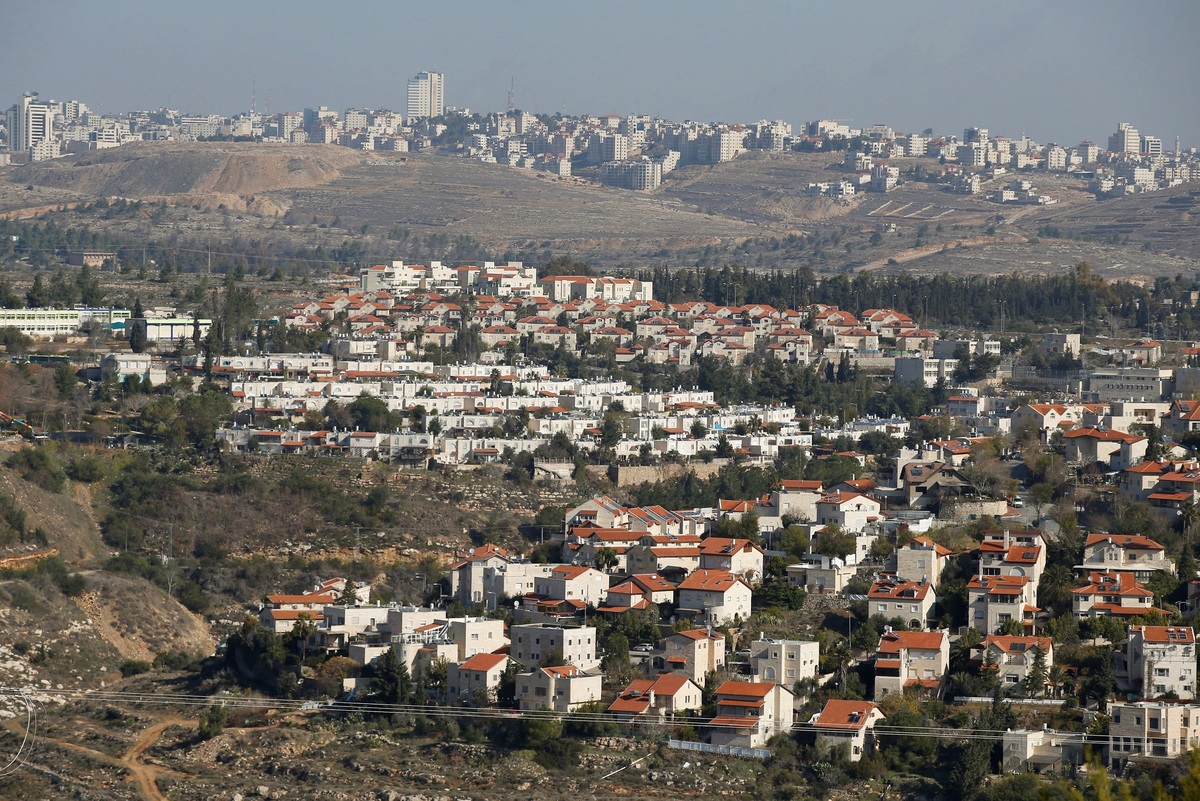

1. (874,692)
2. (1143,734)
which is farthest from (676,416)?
(1143,734)

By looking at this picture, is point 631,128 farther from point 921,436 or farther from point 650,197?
point 921,436

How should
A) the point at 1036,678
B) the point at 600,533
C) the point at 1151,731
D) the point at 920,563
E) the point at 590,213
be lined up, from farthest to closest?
1. the point at 590,213
2. the point at 600,533
3. the point at 920,563
4. the point at 1036,678
5. the point at 1151,731

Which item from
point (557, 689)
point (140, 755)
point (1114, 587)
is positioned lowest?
point (140, 755)

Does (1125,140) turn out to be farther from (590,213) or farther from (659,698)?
(659,698)

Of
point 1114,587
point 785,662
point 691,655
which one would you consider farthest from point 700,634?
point 1114,587

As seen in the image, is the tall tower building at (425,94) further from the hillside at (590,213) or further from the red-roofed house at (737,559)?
the red-roofed house at (737,559)

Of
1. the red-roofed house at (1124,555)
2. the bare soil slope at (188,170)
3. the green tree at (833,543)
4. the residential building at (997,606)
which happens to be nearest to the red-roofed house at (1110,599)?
the residential building at (997,606)

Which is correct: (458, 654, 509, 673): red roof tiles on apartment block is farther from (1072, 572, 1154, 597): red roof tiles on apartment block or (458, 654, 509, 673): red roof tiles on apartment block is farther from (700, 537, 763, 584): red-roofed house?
(1072, 572, 1154, 597): red roof tiles on apartment block
